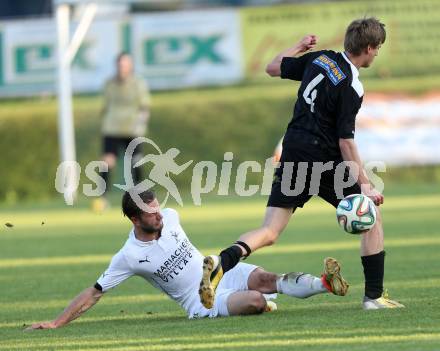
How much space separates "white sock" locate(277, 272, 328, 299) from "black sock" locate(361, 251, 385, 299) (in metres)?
0.33

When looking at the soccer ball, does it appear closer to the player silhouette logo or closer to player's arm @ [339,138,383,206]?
player's arm @ [339,138,383,206]

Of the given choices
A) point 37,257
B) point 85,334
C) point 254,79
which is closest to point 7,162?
point 254,79

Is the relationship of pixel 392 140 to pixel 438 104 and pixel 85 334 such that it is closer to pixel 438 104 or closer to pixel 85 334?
pixel 438 104

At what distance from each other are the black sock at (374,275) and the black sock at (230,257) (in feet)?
3.03

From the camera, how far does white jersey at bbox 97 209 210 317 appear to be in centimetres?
840

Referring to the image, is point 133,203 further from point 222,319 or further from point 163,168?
point 163,168

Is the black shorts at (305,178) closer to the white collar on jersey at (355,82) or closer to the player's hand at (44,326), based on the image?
the white collar on jersey at (355,82)

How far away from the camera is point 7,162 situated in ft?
80.1

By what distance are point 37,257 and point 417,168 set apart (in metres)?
11.6

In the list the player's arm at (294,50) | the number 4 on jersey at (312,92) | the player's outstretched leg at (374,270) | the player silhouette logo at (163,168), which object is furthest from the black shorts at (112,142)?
the player's outstretched leg at (374,270)

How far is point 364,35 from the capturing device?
829cm

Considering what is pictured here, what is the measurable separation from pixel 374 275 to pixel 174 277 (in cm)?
137

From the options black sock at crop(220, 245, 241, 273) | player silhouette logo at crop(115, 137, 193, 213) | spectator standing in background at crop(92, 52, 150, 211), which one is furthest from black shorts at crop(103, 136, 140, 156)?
black sock at crop(220, 245, 241, 273)

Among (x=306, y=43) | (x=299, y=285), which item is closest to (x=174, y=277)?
(x=299, y=285)
